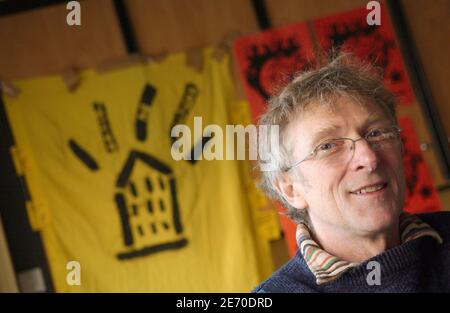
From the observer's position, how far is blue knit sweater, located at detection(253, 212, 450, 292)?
0.56m

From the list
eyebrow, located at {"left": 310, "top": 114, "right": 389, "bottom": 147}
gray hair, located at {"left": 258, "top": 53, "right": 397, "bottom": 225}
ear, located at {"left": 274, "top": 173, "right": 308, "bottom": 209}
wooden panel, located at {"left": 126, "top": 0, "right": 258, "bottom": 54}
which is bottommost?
ear, located at {"left": 274, "top": 173, "right": 308, "bottom": 209}

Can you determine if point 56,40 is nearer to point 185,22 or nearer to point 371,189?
point 185,22

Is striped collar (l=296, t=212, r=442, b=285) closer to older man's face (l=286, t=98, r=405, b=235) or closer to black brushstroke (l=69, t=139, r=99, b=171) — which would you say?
older man's face (l=286, t=98, r=405, b=235)

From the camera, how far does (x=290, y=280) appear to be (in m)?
0.60

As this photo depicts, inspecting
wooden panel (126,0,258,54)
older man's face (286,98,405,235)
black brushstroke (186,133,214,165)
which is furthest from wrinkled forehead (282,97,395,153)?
wooden panel (126,0,258,54)

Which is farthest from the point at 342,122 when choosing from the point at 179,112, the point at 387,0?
the point at 179,112

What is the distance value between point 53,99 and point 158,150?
350mm

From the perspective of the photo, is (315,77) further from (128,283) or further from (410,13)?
(128,283)

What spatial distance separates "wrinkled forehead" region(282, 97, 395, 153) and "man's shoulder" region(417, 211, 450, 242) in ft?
0.47

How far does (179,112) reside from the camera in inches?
54.4

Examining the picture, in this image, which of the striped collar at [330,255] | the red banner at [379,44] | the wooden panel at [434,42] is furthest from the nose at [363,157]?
the wooden panel at [434,42]

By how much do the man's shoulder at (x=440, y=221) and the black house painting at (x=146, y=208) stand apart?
0.88 meters

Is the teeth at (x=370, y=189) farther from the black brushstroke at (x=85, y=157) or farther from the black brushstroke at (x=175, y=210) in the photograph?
the black brushstroke at (x=85, y=157)

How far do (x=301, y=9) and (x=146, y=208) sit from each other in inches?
28.7
